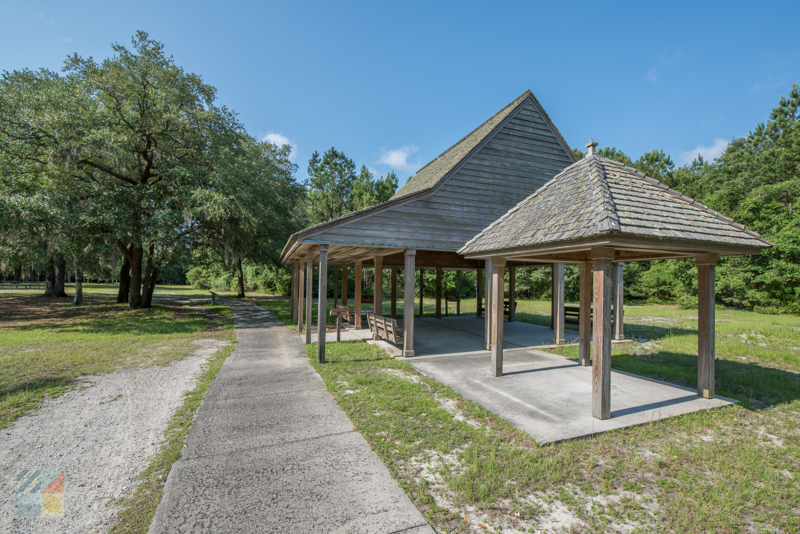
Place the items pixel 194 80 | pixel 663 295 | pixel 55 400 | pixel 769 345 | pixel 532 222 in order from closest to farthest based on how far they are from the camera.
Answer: pixel 55 400 < pixel 532 222 < pixel 769 345 < pixel 194 80 < pixel 663 295

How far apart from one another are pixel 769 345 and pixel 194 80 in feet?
72.8

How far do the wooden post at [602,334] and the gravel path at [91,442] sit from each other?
5141 mm

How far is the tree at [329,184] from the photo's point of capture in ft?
112

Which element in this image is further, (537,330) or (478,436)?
(537,330)

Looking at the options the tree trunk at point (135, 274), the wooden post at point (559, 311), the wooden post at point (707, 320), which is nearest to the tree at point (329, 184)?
the tree trunk at point (135, 274)

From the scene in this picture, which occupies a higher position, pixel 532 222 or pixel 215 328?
pixel 532 222

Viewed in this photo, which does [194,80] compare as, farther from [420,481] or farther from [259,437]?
[420,481]

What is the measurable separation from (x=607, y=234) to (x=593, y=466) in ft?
8.09

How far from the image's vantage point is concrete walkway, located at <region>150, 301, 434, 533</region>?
2637 mm

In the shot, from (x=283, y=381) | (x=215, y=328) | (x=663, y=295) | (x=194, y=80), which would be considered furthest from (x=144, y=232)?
(x=663, y=295)

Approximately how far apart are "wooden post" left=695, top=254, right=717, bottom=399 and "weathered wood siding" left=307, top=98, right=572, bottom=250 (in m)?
4.86

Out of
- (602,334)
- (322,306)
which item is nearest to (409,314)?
(322,306)

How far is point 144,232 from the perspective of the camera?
1352 cm

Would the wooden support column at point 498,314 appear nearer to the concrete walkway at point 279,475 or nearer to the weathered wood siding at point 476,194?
the weathered wood siding at point 476,194
